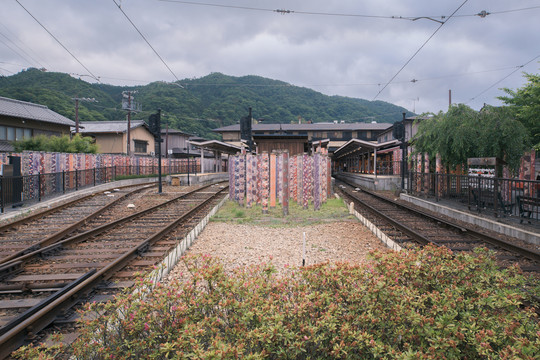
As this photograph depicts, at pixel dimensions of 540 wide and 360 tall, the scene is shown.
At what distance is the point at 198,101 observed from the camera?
66.2m

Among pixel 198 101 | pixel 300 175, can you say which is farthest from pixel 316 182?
pixel 198 101

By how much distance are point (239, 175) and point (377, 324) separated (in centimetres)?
1140

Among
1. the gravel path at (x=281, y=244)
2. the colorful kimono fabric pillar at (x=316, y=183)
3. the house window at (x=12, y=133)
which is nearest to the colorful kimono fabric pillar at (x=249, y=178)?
the colorful kimono fabric pillar at (x=316, y=183)

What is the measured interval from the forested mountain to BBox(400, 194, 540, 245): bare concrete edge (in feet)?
79.8

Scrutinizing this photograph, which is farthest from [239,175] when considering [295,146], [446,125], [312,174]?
[446,125]

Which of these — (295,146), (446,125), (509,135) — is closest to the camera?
(509,135)

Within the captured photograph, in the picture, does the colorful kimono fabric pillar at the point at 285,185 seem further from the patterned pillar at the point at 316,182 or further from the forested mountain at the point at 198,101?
the forested mountain at the point at 198,101

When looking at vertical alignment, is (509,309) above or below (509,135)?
below

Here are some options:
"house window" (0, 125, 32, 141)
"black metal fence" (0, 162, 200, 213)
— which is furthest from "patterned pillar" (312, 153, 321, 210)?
"house window" (0, 125, 32, 141)

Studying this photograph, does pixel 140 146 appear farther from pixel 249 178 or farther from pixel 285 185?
pixel 285 185

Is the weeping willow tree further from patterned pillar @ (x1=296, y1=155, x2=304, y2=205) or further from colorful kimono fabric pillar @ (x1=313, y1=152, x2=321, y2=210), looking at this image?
patterned pillar @ (x1=296, y1=155, x2=304, y2=205)

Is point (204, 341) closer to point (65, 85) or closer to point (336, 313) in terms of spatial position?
point (336, 313)

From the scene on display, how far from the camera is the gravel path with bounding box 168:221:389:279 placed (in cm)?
599

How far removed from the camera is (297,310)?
2.47 m
